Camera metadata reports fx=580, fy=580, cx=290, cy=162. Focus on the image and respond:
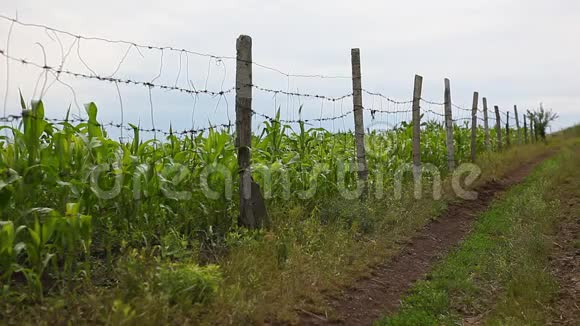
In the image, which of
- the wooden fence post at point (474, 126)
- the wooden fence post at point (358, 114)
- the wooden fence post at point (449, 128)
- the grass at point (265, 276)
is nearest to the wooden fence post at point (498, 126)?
the wooden fence post at point (474, 126)

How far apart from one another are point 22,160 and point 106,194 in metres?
0.75

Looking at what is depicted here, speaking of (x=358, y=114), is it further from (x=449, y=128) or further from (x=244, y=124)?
(x=449, y=128)

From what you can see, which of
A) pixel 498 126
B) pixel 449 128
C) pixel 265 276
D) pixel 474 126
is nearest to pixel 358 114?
pixel 265 276

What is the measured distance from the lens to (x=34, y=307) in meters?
4.02

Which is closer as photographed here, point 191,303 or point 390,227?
point 191,303

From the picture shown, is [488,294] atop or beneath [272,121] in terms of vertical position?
beneath

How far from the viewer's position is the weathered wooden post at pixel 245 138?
6.39 m

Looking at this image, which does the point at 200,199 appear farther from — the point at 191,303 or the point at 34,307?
the point at 34,307

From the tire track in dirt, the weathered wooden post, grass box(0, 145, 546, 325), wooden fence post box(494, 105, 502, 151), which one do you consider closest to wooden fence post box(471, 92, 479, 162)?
wooden fence post box(494, 105, 502, 151)

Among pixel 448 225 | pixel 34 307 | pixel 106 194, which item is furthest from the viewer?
pixel 448 225

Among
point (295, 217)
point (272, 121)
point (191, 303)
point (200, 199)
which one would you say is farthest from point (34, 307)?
point (272, 121)

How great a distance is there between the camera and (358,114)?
9.73m

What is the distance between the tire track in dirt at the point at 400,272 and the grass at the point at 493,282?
0.51 feet
